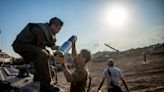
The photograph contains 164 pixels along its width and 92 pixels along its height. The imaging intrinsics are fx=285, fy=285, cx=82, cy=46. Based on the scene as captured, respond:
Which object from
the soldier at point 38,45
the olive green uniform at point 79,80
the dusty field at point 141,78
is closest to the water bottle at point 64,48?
the soldier at point 38,45

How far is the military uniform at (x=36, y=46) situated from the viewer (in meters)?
4.83

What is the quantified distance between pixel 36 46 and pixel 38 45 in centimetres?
4

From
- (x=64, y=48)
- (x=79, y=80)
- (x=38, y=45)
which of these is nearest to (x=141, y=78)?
(x=79, y=80)

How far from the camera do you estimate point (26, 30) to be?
16.0 feet

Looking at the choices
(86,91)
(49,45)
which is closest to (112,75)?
(86,91)

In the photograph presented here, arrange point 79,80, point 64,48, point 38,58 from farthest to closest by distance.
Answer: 1. point 79,80
2. point 38,58
3. point 64,48

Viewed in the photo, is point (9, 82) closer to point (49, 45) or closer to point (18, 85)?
point (18, 85)

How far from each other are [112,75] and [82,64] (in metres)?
3.39

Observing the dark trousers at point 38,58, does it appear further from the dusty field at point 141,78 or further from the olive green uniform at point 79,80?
the olive green uniform at point 79,80

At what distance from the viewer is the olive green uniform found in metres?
5.41

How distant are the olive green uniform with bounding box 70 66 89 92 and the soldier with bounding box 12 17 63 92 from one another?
0.67 m

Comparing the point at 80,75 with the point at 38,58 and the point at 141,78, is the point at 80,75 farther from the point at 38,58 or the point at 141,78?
the point at 141,78

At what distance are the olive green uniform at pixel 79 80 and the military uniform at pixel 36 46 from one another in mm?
675

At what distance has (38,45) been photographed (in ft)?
16.1
